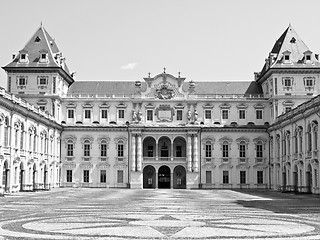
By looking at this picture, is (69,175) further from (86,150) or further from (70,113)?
(70,113)

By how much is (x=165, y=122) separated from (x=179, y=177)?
9613 mm

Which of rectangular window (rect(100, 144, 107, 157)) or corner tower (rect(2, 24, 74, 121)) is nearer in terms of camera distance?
corner tower (rect(2, 24, 74, 121))

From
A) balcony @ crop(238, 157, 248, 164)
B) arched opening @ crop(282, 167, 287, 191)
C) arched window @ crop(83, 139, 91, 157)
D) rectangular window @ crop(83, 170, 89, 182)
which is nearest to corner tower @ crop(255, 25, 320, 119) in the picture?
balcony @ crop(238, 157, 248, 164)

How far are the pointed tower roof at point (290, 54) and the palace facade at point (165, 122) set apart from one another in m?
0.16

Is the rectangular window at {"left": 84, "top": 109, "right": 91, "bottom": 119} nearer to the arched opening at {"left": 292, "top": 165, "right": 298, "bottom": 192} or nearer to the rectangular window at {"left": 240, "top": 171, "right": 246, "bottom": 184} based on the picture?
the rectangular window at {"left": 240, "top": 171, "right": 246, "bottom": 184}

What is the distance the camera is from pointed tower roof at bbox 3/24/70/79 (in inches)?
3255

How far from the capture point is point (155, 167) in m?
85.3

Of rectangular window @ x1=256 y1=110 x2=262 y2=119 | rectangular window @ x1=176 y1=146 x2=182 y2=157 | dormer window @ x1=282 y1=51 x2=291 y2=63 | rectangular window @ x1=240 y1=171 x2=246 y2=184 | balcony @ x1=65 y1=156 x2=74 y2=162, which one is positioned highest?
→ dormer window @ x1=282 y1=51 x2=291 y2=63

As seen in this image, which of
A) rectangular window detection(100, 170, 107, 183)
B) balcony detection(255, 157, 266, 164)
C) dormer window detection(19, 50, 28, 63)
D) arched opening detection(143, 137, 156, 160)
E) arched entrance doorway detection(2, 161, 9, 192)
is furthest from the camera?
arched opening detection(143, 137, 156, 160)

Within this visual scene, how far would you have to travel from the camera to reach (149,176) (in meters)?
88.2

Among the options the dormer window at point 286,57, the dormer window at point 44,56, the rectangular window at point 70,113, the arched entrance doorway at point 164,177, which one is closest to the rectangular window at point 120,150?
the arched entrance doorway at point 164,177

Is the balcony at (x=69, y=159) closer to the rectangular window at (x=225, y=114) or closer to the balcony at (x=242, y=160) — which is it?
the rectangular window at (x=225, y=114)

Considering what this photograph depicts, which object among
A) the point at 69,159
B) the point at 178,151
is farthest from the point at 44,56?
the point at 178,151

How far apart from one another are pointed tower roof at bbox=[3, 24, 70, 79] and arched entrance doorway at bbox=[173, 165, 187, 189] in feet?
81.2
